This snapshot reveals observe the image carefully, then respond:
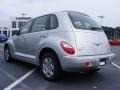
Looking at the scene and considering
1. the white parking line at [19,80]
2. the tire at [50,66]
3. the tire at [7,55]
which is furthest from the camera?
the tire at [7,55]

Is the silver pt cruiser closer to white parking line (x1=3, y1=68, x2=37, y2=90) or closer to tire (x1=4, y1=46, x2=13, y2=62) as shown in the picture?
white parking line (x1=3, y1=68, x2=37, y2=90)

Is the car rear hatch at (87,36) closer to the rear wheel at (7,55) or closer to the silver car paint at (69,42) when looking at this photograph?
the silver car paint at (69,42)

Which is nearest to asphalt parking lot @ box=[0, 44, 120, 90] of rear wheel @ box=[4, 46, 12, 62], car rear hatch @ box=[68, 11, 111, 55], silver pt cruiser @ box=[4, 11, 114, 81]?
silver pt cruiser @ box=[4, 11, 114, 81]

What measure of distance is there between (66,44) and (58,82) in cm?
104

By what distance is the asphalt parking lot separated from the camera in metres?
6.18

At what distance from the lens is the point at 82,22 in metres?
6.86

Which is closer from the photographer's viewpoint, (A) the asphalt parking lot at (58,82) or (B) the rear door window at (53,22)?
(A) the asphalt parking lot at (58,82)

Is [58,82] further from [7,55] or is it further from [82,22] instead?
[7,55]

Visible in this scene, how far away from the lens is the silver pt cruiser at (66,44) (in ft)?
20.4

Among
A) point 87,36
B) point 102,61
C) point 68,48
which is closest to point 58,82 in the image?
point 68,48

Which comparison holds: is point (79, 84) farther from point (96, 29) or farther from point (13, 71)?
point (13, 71)

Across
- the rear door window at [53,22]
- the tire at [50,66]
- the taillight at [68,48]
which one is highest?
the rear door window at [53,22]

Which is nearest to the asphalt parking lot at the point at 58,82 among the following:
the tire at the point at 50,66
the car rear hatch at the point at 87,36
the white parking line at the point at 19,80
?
the white parking line at the point at 19,80

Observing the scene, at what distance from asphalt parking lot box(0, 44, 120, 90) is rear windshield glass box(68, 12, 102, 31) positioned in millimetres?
1393
